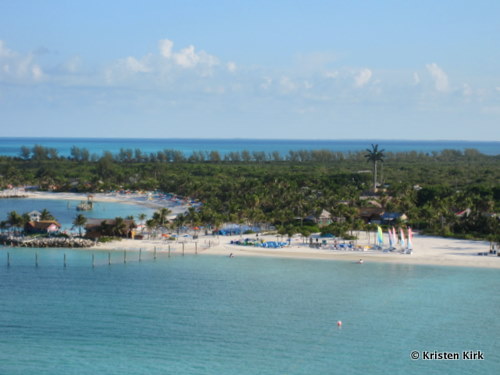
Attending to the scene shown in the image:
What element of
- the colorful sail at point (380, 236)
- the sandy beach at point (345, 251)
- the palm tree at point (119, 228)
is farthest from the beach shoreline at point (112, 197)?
the colorful sail at point (380, 236)

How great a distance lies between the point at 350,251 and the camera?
72.4m

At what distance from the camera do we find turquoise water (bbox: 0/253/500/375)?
38.4 meters

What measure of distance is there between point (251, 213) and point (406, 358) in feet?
162

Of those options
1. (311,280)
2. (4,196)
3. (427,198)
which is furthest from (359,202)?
(4,196)

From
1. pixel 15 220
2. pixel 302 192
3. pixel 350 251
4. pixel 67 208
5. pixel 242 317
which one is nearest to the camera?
pixel 242 317

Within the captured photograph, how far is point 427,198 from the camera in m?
102

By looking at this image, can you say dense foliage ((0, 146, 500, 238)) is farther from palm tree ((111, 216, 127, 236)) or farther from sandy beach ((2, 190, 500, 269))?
palm tree ((111, 216, 127, 236))

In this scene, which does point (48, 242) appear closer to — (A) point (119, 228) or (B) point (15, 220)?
(B) point (15, 220)

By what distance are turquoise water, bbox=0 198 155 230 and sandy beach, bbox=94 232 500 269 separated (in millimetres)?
26063

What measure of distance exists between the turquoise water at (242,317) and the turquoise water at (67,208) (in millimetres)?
39414

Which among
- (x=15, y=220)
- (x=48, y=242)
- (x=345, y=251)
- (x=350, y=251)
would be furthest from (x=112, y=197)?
(x=350, y=251)

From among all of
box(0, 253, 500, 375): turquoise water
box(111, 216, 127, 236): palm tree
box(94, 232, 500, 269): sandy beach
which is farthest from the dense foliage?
box(0, 253, 500, 375): turquoise water

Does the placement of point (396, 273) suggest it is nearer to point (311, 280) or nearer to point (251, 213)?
point (311, 280)

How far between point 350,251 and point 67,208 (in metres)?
63.1
